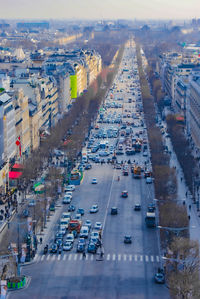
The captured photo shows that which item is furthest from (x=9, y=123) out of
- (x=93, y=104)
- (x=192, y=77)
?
(x=93, y=104)

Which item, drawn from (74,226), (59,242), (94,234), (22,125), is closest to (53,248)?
(59,242)

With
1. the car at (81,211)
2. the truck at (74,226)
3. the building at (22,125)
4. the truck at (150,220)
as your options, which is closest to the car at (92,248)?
the truck at (74,226)

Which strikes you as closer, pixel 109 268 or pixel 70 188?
pixel 109 268

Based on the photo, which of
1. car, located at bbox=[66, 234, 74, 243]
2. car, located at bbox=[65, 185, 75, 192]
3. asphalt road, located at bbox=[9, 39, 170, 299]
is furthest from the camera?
car, located at bbox=[65, 185, 75, 192]

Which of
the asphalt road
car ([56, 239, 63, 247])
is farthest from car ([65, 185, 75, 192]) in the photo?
car ([56, 239, 63, 247])

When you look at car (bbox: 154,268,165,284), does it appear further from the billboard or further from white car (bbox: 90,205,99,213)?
the billboard

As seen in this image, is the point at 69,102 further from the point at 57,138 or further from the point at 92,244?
the point at 92,244

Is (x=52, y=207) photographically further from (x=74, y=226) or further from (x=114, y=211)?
(x=74, y=226)

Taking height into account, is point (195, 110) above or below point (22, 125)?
below
